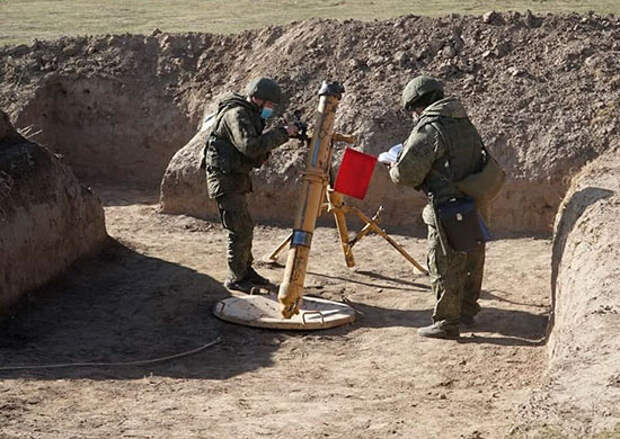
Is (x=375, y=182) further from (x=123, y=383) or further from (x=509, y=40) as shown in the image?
(x=123, y=383)

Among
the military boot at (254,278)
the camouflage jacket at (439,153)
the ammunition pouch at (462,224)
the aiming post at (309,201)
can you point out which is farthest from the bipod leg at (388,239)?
the ammunition pouch at (462,224)

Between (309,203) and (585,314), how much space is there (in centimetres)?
275

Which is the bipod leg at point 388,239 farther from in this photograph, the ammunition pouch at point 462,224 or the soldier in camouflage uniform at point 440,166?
the ammunition pouch at point 462,224

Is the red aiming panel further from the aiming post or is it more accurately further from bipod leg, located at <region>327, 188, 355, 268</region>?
the aiming post

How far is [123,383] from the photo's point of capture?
7969 millimetres

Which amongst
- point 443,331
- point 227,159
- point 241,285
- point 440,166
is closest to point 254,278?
point 241,285

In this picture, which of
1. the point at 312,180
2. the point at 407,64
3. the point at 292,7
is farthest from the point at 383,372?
the point at 292,7

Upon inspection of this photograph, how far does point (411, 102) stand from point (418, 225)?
364 cm

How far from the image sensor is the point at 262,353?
8.98 meters

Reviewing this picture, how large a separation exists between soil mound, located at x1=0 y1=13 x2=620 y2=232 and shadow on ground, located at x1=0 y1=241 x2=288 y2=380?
241 centimetres

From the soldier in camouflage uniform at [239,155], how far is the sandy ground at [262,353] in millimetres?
425

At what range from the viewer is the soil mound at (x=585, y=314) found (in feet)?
18.9

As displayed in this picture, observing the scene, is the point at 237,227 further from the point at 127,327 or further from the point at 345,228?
the point at 127,327

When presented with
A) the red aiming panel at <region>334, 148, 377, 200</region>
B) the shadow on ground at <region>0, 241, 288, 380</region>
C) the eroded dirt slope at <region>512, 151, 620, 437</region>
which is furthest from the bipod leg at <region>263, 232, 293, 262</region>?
the eroded dirt slope at <region>512, 151, 620, 437</region>
